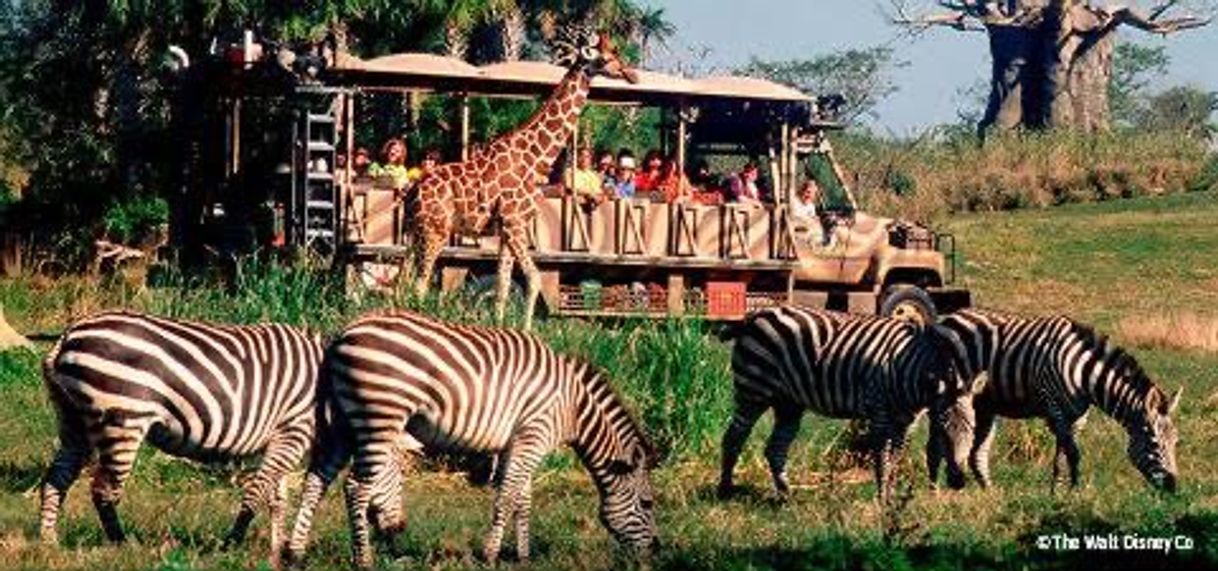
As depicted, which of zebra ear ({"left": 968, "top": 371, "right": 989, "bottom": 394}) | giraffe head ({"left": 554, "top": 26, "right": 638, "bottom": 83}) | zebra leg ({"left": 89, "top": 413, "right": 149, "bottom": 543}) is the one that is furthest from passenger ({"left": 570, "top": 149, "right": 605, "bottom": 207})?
zebra leg ({"left": 89, "top": 413, "right": 149, "bottom": 543})

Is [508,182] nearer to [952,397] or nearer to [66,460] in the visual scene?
[952,397]

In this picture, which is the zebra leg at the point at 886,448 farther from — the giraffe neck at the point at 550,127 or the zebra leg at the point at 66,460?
the giraffe neck at the point at 550,127

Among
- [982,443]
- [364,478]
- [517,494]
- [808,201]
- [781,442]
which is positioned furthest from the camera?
[808,201]

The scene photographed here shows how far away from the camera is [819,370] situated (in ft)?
52.8

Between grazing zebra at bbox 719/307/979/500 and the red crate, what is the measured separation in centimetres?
1007

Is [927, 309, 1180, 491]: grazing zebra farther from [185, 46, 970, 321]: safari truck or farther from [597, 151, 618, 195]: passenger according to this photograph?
[597, 151, 618, 195]: passenger

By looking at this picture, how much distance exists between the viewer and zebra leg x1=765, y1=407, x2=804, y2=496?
16.0 metres

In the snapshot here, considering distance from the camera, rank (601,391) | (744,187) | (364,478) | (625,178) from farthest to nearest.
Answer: (744,187) < (625,178) < (601,391) < (364,478)

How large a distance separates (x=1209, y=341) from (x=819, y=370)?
13.0 meters

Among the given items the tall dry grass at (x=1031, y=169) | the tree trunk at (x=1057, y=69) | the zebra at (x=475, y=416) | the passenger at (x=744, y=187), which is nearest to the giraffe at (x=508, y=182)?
the passenger at (x=744, y=187)

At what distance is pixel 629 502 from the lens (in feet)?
42.0

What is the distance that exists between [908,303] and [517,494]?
1594 cm

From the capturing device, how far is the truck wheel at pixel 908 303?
27578mm

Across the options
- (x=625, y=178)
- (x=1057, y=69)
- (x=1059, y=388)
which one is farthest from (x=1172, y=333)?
(x=1057, y=69)
